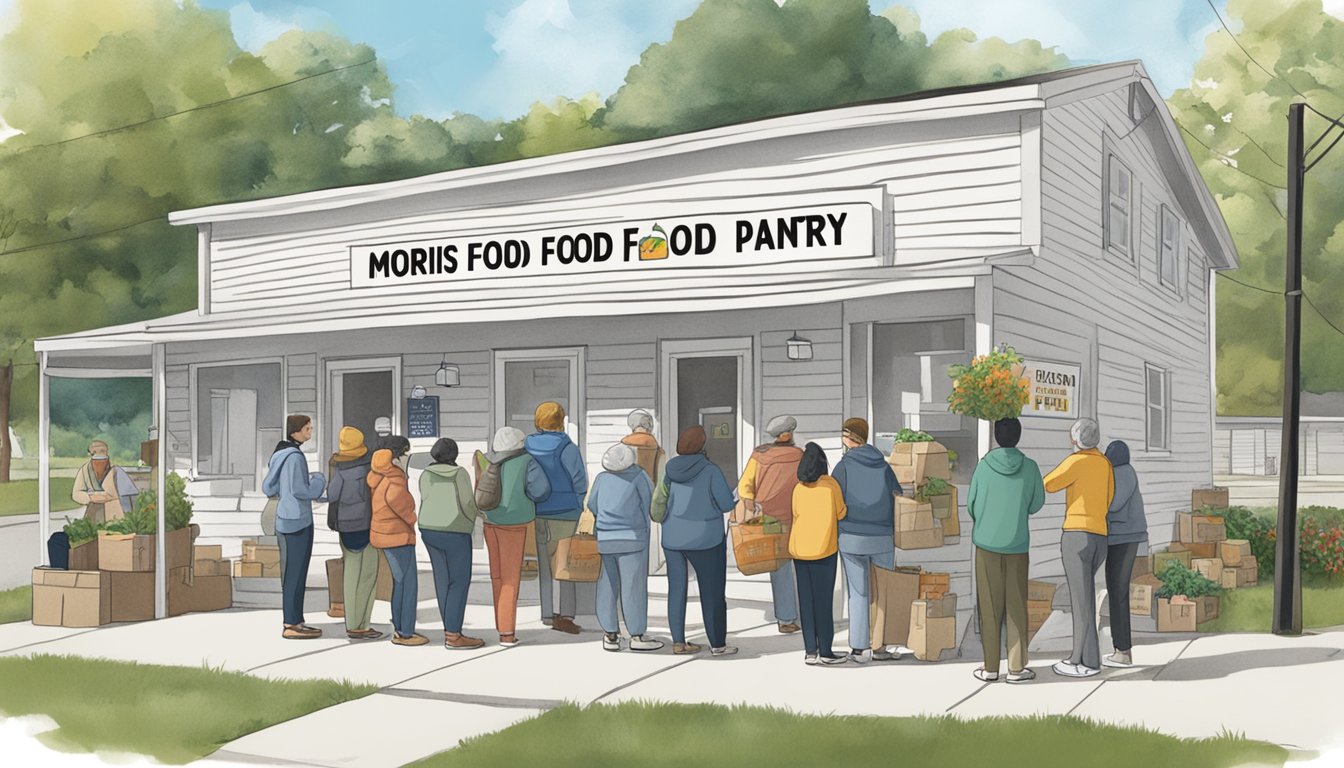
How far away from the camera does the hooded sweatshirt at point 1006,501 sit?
9195 millimetres

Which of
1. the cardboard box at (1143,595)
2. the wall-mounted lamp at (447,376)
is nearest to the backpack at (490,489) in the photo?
the wall-mounted lamp at (447,376)

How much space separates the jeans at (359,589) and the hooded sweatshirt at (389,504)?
1.51ft

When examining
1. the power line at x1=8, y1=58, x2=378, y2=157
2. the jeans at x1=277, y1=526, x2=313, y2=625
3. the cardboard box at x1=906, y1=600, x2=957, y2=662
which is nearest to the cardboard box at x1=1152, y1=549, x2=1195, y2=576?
the cardboard box at x1=906, y1=600, x2=957, y2=662

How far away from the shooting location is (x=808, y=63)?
37594 millimetres

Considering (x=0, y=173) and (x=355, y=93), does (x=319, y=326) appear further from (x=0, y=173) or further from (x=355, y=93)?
(x=355, y=93)

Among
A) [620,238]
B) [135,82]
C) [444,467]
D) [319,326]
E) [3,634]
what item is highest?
[135,82]

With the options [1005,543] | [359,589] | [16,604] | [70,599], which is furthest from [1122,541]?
[16,604]

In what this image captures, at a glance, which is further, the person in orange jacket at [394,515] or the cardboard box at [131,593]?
the cardboard box at [131,593]

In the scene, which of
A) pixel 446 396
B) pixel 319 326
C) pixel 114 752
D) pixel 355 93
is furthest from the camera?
pixel 355 93

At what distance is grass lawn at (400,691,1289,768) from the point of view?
7.34 m

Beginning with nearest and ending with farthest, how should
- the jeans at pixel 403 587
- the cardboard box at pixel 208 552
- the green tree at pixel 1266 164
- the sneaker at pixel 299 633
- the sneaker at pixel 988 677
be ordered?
1. the sneaker at pixel 988 677
2. the jeans at pixel 403 587
3. the sneaker at pixel 299 633
4. the cardboard box at pixel 208 552
5. the green tree at pixel 1266 164

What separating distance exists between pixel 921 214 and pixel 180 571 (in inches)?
309

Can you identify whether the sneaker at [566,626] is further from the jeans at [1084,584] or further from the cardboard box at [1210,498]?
the cardboard box at [1210,498]

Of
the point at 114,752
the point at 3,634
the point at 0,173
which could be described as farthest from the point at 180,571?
the point at 0,173
